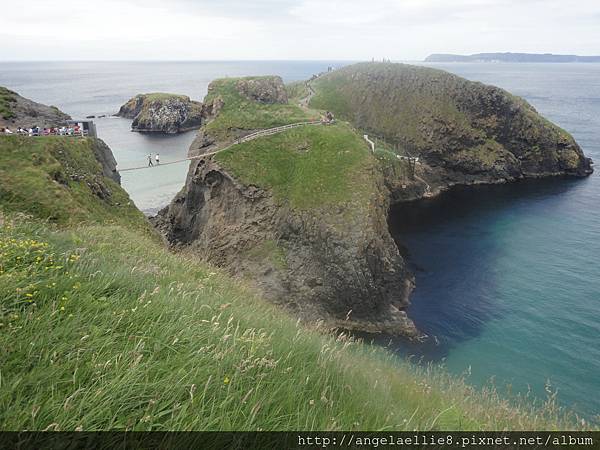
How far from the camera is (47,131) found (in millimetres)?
35625

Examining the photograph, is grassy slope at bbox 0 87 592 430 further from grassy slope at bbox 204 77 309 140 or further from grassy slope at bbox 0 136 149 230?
grassy slope at bbox 204 77 309 140

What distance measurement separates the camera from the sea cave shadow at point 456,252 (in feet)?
112

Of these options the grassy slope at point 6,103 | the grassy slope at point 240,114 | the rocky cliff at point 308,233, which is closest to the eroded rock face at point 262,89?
the grassy slope at point 240,114

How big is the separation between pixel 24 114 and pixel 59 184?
69.9ft

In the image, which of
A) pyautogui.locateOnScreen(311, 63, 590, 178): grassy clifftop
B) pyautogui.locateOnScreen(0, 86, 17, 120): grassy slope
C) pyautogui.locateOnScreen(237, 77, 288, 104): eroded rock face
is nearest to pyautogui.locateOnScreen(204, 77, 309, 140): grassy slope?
pyautogui.locateOnScreen(237, 77, 288, 104): eroded rock face

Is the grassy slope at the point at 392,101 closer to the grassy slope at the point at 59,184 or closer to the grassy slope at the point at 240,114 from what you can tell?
the grassy slope at the point at 240,114

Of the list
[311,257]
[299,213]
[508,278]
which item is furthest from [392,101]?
[311,257]

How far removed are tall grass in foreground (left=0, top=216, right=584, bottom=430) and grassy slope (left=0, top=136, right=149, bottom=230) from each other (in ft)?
62.3

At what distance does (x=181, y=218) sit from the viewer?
51062 mm

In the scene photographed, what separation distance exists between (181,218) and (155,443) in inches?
1956

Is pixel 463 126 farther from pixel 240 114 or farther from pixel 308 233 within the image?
pixel 308 233

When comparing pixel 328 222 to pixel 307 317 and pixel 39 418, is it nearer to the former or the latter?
pixel 307 317

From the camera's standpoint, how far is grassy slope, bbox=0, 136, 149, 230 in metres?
24.8

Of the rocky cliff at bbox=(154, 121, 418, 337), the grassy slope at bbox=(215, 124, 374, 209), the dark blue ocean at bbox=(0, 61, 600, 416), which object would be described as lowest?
the dark blue ocean at bbox=(0, 61, 600, 416)
